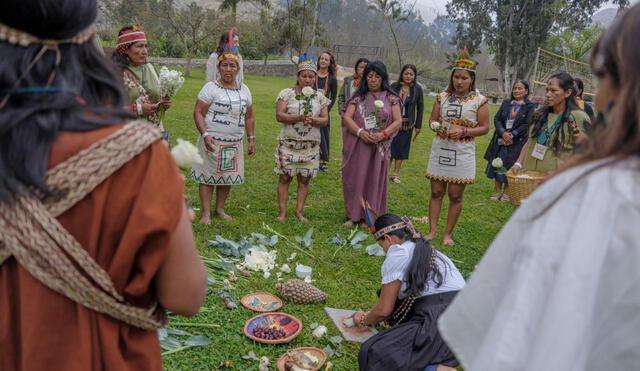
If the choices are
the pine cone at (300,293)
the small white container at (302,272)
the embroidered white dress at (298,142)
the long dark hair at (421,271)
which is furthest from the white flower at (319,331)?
the embroidered white dress at (298,142)

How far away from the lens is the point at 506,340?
1066 mm

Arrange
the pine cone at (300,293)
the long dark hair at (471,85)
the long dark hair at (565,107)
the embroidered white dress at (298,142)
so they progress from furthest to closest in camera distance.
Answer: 1. the embroidered white dress at (298,142)
2. the long dark hair at (471,85)
3. the long dark hair at (565,107)
4. the pine cone at (300,293)

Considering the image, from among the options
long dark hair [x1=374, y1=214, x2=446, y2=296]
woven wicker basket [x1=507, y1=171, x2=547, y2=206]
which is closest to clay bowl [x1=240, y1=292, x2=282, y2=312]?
long dark hair [x1=374, y1=214, x2=446, y2=296]

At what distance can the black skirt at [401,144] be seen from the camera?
8289 millimetres

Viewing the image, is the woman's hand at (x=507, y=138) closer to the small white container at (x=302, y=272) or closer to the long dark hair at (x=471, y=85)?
the long dark hair at (x=471, y=85)

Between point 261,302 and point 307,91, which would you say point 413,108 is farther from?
point 261,302

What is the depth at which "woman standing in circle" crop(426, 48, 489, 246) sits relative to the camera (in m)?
5.12

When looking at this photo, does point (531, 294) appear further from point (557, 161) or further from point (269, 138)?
point (269, 138)

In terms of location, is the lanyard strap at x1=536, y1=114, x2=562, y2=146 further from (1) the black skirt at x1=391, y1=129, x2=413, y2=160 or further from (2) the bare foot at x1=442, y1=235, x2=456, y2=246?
(1) the black skirt at x1=391, y1=129, x2=413, y2=160

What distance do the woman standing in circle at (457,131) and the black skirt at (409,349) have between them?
2550 millimetres

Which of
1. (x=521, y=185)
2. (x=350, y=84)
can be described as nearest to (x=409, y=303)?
(x=521, y=185)

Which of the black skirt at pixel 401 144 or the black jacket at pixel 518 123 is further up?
the black jacket at pixel 518 123

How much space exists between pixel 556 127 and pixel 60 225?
483cm

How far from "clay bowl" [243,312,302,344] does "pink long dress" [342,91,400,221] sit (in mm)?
2507
